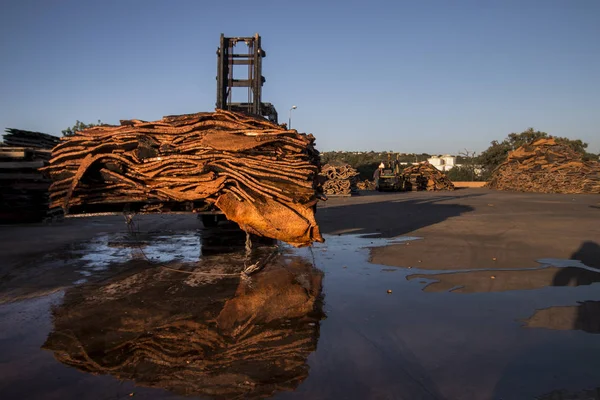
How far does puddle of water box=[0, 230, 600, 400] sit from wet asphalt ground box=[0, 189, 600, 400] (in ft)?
0.05

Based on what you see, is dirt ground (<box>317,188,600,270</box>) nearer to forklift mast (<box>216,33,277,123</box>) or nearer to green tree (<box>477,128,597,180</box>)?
forklift mast (<box>216,33,277,123</box>)

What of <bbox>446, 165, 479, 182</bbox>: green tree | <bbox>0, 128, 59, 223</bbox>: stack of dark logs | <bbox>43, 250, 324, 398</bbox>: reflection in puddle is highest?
<bbox>446, 165, 479, 182</bbox>: green tree

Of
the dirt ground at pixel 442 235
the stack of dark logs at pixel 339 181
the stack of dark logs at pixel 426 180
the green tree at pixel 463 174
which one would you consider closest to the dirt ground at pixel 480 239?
the dirt ground at pixel 442 235

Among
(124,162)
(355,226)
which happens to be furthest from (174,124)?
(355,226)

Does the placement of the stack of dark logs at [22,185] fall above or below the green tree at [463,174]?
below

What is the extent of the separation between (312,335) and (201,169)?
9.46ft

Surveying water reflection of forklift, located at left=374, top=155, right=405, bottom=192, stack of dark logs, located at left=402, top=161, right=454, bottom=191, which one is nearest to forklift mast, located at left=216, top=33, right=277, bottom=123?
water reflection of forklift, located at left=374, top=155, right=405, bottom=192

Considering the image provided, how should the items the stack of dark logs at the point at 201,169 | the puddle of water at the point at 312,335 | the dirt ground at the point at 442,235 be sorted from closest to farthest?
the puddle of water at the point at 312,335
the stack of dark logs at the point at 201,169
the dirt ground at the point at 442,235

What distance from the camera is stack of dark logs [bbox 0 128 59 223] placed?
1288cm

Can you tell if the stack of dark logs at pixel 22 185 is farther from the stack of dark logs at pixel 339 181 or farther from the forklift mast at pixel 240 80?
the stack of dark logs at pixel 339 181

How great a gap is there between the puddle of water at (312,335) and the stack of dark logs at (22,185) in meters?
8.08

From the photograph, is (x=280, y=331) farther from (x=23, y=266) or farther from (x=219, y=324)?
(x=23, y=266)

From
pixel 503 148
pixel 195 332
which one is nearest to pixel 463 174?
pixel 503 148

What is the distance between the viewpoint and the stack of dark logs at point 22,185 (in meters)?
12.9
